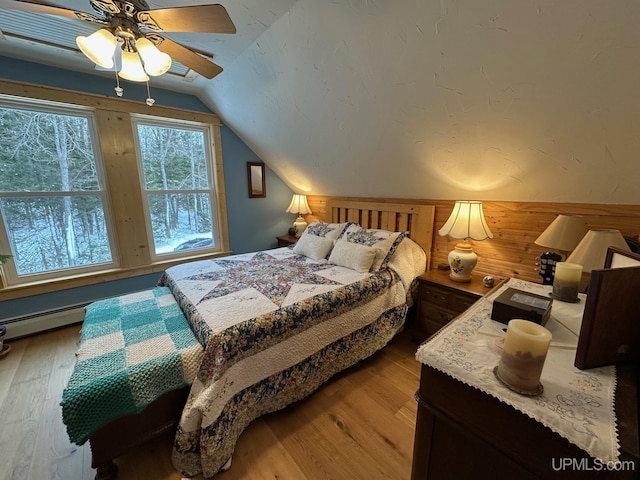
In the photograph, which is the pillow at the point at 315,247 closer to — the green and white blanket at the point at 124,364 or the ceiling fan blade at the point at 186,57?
the green and white blanket at the point at 124,364

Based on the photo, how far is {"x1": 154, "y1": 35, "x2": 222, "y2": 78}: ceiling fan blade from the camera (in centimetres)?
127

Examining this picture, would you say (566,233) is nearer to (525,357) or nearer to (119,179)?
(525,357)

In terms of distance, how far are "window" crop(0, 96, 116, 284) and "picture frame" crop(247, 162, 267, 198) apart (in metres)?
1.62

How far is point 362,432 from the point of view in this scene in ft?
4.92

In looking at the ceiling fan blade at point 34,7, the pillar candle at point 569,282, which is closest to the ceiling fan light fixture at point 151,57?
the ceiling fan blade at point 34,7

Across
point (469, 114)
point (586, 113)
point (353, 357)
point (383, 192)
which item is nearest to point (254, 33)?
point (469, 114)

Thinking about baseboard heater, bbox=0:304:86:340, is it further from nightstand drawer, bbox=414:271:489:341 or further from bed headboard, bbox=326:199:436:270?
nightstand drawer, bbox=414:271:489:341

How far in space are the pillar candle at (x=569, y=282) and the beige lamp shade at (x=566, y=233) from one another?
0.47 m

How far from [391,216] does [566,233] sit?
1439 mm

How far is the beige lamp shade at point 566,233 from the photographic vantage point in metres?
1.50

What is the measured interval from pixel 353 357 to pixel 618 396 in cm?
147

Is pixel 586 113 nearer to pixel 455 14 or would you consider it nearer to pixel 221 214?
pixel 455 14

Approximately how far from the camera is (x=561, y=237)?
152cm

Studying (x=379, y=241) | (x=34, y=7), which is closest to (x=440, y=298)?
(x=379, y=241)
